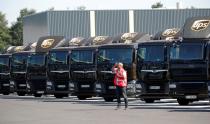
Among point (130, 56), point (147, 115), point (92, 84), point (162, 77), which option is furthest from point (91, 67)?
point (147, 115)

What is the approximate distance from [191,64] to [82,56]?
7729 millimetres

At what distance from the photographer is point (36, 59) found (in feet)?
119

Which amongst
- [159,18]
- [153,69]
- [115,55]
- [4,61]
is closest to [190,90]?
[153,69]

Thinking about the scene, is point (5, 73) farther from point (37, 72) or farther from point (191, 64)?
point (191, 64)

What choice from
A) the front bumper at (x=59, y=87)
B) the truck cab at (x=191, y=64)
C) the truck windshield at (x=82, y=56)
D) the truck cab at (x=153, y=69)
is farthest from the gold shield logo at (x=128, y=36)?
the truck cab at (x=191, y=64)

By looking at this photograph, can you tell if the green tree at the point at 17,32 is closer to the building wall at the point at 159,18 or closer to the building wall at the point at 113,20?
the building wall at the point at 113,20

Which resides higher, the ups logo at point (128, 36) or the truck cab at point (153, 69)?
the ups logo at point (128, 36)

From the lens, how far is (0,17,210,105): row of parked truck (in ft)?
82.1

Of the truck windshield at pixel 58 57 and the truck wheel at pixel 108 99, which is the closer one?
the truck wheel at pixel 108 99

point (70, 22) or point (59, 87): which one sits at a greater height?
point (70, 22)

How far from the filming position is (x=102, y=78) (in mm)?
29203

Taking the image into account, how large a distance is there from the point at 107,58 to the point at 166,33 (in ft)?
10.0

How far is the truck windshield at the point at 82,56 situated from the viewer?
31125 mm

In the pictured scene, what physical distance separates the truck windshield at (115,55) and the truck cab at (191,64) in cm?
306
